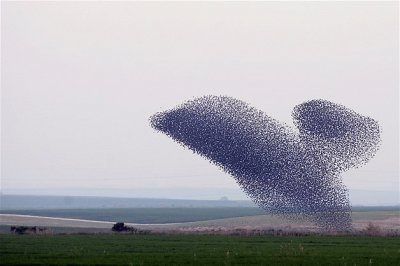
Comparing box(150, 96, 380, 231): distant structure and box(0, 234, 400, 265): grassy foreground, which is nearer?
box(0, 234, 400, 265): grassy foreground

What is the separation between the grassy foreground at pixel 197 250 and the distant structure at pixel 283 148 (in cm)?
654

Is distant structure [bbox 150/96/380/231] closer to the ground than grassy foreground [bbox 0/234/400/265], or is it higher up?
higher up

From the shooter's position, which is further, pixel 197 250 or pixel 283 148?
pixel 283 148

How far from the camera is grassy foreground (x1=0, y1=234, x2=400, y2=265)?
35.8m

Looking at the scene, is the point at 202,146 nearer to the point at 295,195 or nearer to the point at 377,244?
the point at 295,195

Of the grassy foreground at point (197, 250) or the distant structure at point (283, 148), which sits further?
the distant structure at point (283, 148)

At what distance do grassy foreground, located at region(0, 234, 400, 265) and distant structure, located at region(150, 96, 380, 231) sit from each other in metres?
6.54

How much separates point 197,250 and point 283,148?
21381 millimetres

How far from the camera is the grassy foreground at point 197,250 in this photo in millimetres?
35750

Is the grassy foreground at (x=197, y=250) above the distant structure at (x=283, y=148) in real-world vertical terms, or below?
below

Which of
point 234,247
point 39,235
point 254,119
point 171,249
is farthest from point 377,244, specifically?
point 39,235

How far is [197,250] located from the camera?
138 feet

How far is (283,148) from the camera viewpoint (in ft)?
204

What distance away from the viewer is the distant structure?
6069cm
